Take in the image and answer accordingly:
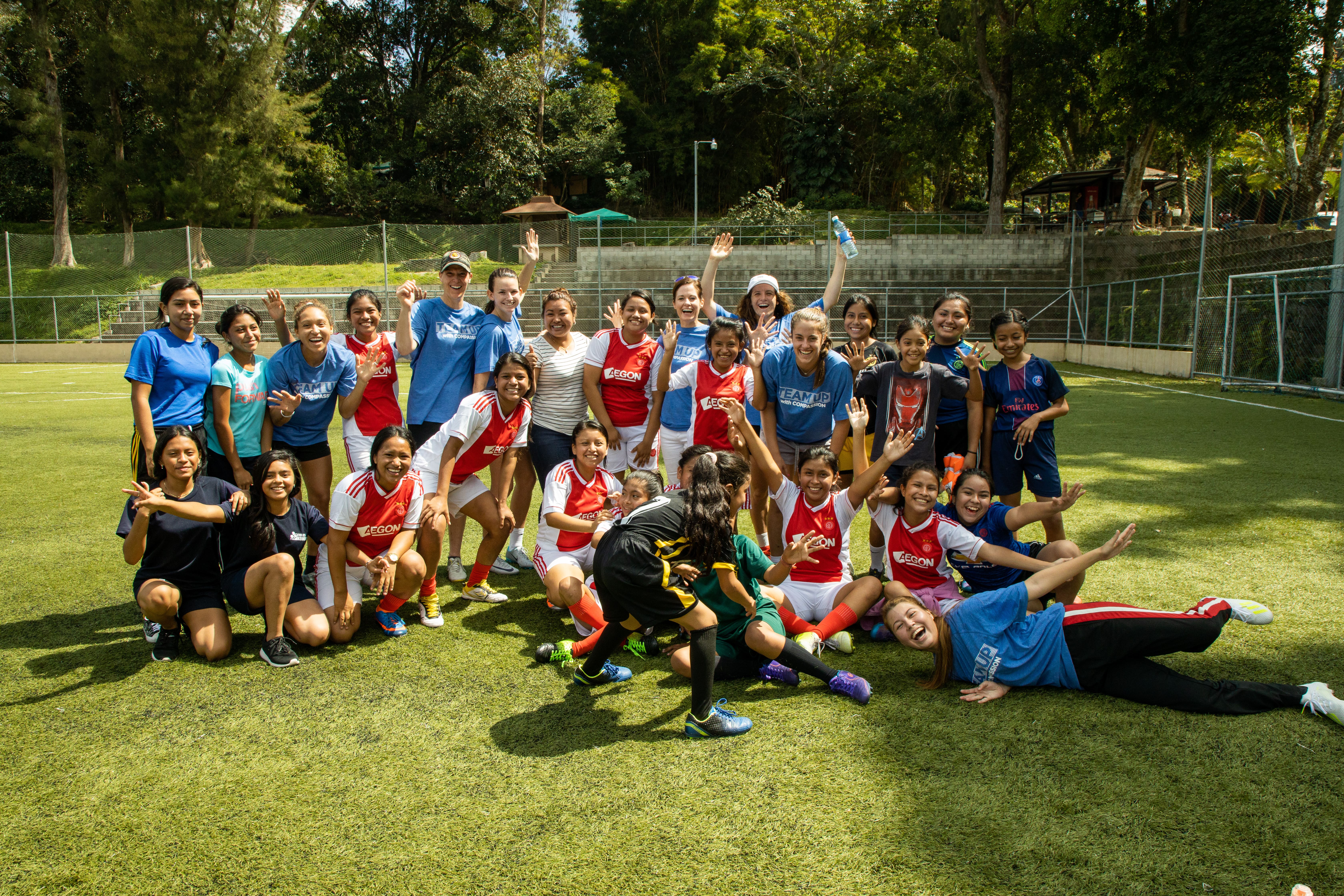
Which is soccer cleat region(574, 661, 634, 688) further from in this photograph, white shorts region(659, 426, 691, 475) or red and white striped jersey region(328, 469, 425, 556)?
white shorts region(659, 426, 691, 475)

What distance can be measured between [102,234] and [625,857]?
30.9 m

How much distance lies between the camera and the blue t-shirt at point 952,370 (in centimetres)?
492

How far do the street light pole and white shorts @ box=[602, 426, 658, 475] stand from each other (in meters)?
22.3

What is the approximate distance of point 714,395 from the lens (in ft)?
15.9

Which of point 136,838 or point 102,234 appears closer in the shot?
point 136,838

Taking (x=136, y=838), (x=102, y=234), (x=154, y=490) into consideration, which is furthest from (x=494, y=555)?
(x=102, y=234)

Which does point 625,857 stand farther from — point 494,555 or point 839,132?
point 839,132

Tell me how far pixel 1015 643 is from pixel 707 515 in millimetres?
1404

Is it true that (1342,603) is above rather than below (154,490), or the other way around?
below

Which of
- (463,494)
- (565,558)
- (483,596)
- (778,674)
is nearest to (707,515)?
(778,674)

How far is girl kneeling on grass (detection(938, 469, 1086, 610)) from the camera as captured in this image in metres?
3.96

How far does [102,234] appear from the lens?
85.4 ft

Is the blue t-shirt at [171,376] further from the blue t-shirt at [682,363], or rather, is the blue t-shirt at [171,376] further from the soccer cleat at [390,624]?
the blue t-shirt at [682,363]

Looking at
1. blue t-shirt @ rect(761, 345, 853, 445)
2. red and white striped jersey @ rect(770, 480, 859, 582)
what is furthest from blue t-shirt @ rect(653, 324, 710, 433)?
red and white striped jersey @ rect(770, 480, 859, 582)
